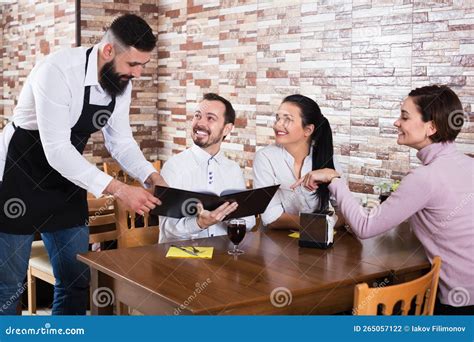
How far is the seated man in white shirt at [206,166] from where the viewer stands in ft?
8.99

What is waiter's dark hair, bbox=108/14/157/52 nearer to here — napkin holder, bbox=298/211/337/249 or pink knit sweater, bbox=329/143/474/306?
napkin holder, bbox=298/211/337/249

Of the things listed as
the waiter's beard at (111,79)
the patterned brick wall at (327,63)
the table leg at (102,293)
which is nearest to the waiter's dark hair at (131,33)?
the waiter's beard at (111,79)

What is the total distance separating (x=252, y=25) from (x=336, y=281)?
10.1ft

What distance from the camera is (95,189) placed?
239 centimetres

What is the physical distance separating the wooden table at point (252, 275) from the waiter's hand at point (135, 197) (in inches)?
6.1

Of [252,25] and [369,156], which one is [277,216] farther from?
[252,25]

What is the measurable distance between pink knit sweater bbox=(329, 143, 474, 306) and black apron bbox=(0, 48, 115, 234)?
115 cm

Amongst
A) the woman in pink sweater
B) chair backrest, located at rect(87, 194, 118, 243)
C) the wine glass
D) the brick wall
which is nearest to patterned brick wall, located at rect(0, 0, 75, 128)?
the brick wall

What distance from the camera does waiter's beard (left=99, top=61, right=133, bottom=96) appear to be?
98.7 inches

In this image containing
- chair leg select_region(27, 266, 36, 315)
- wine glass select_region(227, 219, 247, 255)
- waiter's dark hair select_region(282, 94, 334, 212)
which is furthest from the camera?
chair leg select_region(27, 266, 36, 315)

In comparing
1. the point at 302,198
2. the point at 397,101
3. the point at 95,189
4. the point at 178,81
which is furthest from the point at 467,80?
the point at 178,81

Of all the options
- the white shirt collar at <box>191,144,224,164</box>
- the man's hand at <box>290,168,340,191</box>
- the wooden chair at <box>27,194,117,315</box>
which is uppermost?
the white shirt collar at <box>191,144,224,164</box>

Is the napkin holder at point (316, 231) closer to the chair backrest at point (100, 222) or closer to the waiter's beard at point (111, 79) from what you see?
the waiter's beard at point (111, 79)

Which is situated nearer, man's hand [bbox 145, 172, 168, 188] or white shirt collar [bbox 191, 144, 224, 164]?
man's hand [bbox 145, 172, 168, 188]
